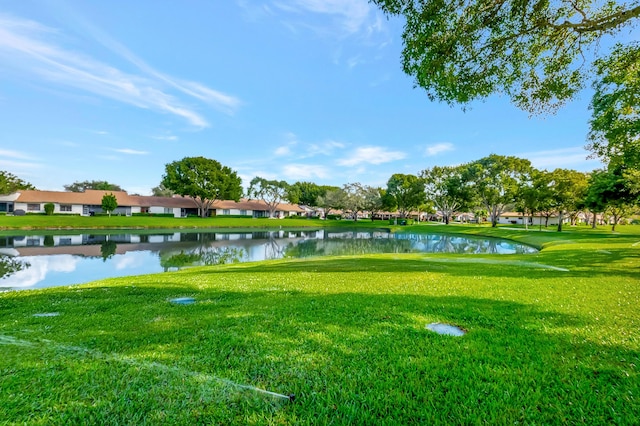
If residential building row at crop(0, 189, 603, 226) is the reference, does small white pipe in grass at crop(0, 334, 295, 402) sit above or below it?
below

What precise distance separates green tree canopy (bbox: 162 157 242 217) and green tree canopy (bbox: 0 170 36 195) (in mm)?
27162

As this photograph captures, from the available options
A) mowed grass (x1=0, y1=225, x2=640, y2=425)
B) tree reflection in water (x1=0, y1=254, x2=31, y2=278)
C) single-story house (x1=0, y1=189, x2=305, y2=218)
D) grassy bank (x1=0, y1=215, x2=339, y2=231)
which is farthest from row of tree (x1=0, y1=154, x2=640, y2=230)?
tree reflection in water (x1=0, y1=254, x2=31, y2=278)

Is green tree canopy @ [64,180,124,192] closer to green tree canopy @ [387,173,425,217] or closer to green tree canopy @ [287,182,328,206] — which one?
green tree canopy @ [287,182,328,206]

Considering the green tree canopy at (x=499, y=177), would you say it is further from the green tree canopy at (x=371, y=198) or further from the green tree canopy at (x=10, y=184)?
the green tree canopy at (x=10, y=184)

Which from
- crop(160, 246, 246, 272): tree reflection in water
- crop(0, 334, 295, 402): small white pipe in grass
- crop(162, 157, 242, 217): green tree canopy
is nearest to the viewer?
crop(0, 334, 295, 402): small white pipe in grass

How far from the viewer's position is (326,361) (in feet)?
10.6

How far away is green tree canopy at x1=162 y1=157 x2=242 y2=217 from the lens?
201ft

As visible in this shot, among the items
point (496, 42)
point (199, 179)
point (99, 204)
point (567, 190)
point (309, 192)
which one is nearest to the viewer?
point (496, 42)

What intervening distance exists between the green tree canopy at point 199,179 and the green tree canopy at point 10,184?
2716cm

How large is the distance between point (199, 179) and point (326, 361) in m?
65.4

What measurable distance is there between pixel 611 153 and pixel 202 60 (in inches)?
1069

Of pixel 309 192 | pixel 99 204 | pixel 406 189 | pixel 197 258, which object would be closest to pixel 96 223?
pixel 99 204

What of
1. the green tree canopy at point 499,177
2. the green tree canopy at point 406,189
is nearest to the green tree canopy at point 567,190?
the green tree canopy at point 499,177

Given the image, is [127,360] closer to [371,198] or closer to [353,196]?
[353,196]
